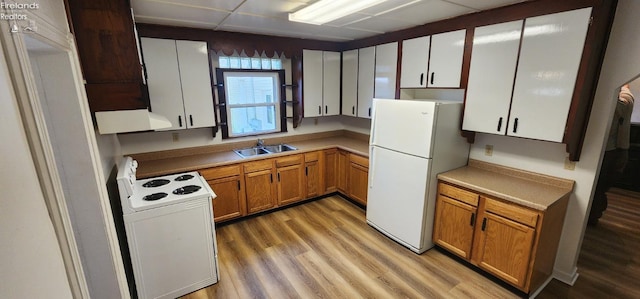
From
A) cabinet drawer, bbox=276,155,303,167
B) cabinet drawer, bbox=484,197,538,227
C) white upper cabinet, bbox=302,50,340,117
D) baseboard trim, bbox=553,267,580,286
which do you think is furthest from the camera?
white upper cabinet, bbox=302,50,340,117

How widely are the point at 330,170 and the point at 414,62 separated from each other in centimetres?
181

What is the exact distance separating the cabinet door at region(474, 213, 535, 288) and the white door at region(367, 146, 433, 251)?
0.53 metres

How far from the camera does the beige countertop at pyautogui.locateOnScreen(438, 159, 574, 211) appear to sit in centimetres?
203

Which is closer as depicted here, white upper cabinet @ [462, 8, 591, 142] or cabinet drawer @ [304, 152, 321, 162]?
white upper cabinet @ [462, 8, 591, 142]

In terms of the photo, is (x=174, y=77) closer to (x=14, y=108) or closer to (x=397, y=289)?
(x=14, y=108)

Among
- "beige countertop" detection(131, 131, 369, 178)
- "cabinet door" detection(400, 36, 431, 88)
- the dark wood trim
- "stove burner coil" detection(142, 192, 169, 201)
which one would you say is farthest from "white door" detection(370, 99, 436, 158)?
"stove burner coil" detection(142, 192, 169, 201)

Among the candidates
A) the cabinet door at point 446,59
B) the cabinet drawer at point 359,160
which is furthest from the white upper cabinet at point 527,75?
the cabinet drawer at point 359,160

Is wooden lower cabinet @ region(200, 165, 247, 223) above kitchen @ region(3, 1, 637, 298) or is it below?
below

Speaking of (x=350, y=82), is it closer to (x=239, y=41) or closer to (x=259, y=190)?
(x=239, y=41)

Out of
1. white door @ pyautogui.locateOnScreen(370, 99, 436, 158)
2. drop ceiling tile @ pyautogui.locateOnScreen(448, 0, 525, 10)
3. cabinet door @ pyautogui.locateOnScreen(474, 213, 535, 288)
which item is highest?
drop ceiling tile @ pyautogui.locateOnScreen(448, 0, 525, 10)

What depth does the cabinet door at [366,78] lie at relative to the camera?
3.50m

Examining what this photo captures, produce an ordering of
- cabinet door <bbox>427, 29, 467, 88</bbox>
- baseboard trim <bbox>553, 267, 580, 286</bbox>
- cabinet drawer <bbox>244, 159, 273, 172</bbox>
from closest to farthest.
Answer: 1. baseboard trim <bbox>553, 267, 580, 286</bbox>
2. cabinet door <bbox>427, 29, 467, 88</bbox>
3. cabinet drawer <bbox>244, 159, 273, 172</bbox>

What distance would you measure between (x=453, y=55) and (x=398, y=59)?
68 centimetres

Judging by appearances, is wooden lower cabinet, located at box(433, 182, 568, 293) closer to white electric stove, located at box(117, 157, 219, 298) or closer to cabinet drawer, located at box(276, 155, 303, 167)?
cabinet drawer, located at box(276, 155, 303, 167)
